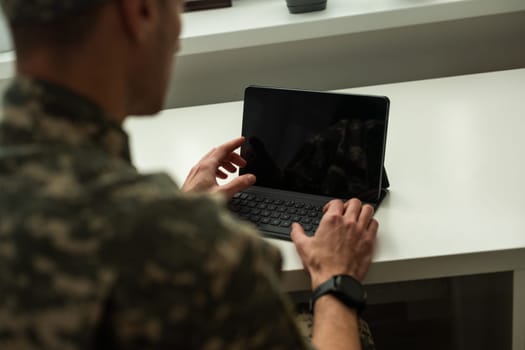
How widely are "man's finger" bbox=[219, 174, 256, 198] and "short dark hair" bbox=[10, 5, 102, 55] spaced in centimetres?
55

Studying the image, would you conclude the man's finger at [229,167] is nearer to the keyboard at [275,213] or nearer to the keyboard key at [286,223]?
the keyboard at [275,213]

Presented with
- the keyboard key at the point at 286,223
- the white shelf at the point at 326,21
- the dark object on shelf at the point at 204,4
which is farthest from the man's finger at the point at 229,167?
the dark object on shelf at the point at 204,4

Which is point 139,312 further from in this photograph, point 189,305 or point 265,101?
point 265,101

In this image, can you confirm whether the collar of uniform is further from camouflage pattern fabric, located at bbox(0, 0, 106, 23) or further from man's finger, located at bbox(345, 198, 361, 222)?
man's finger, located at bbox(345, 198, 361, 222)

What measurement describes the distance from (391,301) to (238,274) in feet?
4.20

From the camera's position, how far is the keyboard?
3.27ft

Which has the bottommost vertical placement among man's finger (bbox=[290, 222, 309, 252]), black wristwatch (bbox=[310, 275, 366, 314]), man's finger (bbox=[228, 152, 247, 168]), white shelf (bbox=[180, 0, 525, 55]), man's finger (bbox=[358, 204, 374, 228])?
black wristwatch (bbox=[310, 275, 366, 314])

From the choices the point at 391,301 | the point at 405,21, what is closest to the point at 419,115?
the point at 405,21

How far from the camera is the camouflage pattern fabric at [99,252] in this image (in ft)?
1.56

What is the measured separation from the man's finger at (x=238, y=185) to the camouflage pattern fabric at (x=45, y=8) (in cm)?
57

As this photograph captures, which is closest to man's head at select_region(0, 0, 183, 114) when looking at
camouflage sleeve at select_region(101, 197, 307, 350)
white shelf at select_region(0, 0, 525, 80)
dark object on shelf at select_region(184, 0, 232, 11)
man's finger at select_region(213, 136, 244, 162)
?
camouflage sleeve at select_region(101, 197, 307, 350)

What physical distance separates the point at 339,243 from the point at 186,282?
47 centimetres

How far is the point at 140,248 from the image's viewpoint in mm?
482

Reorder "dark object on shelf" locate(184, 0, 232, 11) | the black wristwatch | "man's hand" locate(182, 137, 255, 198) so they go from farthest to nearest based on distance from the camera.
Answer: "dark object on shelf" locate(184, 0, 232, 11)
"man's hand" locate(182, 137, 255, 198)
the black wristwatch
